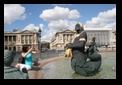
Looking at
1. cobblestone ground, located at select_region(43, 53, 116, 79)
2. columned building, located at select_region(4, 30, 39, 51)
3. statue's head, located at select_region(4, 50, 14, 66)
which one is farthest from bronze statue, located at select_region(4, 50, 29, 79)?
columned building, located at select_region(4, 30, 39, 51)

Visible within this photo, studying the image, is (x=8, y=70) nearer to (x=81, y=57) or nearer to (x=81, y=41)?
(x=81, y=41)

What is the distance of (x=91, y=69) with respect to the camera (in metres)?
7.93

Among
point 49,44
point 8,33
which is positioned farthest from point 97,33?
point 49,44

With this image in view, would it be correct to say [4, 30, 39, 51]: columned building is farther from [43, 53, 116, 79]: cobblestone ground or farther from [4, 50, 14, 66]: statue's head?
[4, 50, 14, 66]: statue's head

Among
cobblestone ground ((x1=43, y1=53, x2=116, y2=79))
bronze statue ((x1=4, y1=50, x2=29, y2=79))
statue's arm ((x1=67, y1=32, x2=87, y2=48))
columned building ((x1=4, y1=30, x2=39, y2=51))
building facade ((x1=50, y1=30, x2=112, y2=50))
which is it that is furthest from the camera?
building facade ((x1=50, y1=30, x2=112, y2=50))

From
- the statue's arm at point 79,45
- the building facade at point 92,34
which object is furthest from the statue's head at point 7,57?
the building facade at point 92,34

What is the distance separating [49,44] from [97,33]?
215 ft

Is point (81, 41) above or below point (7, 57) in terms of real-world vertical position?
above

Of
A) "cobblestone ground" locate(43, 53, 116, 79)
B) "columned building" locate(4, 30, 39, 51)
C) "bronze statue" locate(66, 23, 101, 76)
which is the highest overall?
"columned building" locate(4, 30, 39, 51)

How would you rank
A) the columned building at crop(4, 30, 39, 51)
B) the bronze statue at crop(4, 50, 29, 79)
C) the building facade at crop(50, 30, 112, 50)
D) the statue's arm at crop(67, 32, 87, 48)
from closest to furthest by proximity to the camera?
the bronze statue at crop(4, 50, 29, 79) < the statue's arm at crop(67, 32, 87, 48) < the columned building at crop(4, 30, 39, 51) < the building facade at crop(50, 30, 112, 50)

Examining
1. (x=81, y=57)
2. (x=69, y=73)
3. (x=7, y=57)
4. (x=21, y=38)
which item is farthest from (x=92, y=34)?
(x=7, y=57)

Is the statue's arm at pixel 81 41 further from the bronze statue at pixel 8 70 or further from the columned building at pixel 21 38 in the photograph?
the columned building at pixel 21 38
